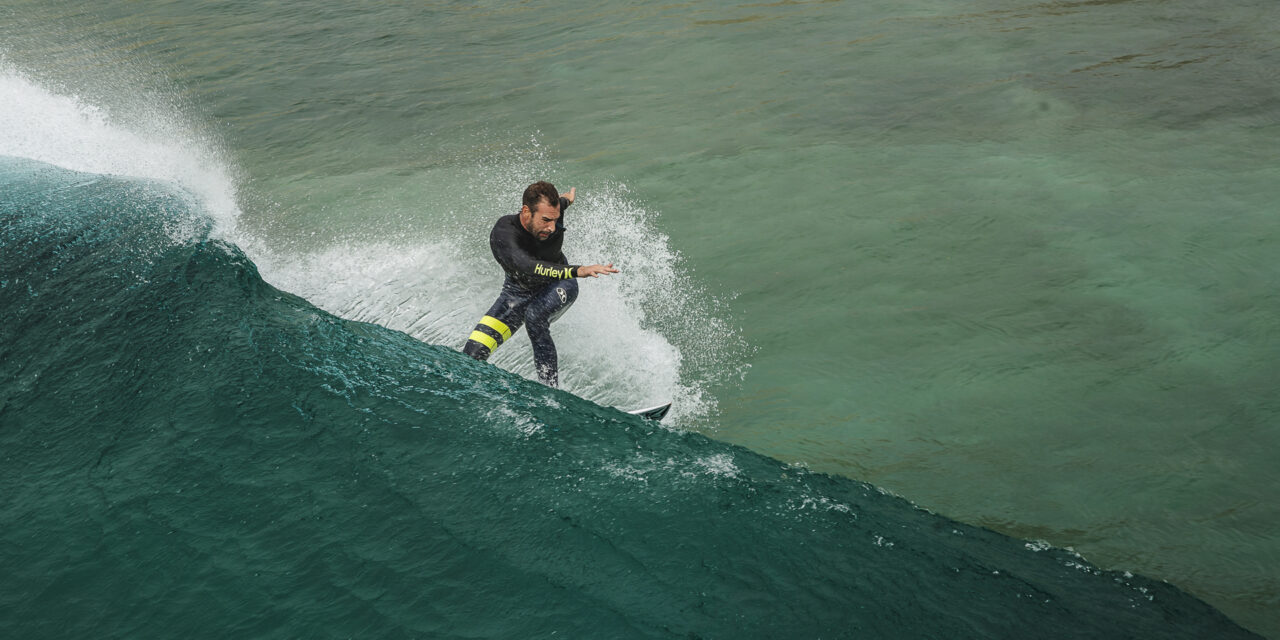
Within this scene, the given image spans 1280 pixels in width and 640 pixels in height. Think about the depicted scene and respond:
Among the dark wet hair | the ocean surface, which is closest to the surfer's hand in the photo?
the dark wet hair

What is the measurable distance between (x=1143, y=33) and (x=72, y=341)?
13.5 m

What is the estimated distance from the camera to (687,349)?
7.03 meters

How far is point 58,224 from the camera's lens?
346 inches

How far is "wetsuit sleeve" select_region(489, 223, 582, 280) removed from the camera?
6234 mm

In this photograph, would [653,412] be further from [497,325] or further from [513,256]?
[513,256]

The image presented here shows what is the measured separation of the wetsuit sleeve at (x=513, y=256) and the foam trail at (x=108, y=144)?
460 cm

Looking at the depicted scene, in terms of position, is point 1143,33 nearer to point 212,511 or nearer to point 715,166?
point 715,166

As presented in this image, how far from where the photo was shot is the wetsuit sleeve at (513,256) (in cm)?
623

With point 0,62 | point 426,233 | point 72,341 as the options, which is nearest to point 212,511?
point 72,341

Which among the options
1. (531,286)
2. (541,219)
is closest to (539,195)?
(541,219)

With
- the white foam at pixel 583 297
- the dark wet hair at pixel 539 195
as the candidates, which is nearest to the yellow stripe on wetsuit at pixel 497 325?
the white foam at pixel 583 297

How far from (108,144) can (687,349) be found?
9.30 m

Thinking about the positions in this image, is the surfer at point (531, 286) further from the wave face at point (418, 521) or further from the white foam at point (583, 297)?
the white foam at point (583, 297)

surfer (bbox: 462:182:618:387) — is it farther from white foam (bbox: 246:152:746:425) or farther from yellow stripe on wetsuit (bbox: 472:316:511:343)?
white foam (bbox: 246:152:746:425)
